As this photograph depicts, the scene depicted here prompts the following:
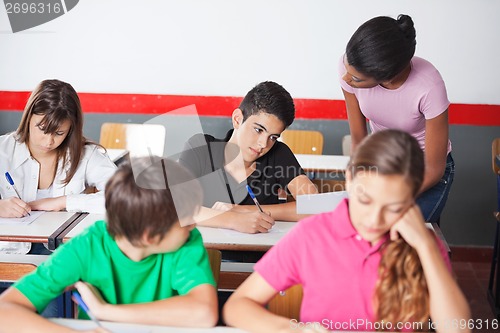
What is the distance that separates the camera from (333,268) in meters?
1.54

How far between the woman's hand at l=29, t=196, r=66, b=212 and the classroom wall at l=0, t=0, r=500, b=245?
6.20 feet

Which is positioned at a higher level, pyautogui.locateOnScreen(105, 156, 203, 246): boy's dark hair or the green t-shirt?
pyautogui.locateOnScreen(105, 156, 203, 246): boy's dark hair

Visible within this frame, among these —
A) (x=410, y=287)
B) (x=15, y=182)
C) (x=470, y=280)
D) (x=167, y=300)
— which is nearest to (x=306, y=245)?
(x=410, y=287)

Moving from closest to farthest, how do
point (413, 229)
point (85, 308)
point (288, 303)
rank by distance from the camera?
point (413, 229), point (85, 308), point (288, 303)

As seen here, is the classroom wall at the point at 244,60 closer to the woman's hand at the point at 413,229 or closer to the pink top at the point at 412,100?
the pink top at the point at 412,100

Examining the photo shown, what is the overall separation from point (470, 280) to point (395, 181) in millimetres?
2691

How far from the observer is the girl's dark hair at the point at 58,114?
2459 millimetres

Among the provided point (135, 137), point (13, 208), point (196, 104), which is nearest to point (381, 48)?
point (13, 208)

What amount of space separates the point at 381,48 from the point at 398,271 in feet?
3.08

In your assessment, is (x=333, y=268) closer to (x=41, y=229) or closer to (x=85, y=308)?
(x=85, y=308)

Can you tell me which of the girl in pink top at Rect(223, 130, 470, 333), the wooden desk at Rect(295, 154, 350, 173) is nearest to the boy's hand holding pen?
the girl in pink top at Rect(223, 130, 470, 333)

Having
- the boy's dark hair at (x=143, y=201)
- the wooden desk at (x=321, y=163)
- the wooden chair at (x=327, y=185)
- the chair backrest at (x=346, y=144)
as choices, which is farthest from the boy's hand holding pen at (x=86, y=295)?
the chair backrest at (x=346, y=144)

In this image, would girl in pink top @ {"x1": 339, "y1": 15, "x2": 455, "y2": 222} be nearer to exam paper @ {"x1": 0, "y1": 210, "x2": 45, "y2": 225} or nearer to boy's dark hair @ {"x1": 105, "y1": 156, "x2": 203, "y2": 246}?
boy's dark hair @ {"x1": 105, "y1": 156, "x2": 203, "y2": 246}

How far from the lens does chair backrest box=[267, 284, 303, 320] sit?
179cm
